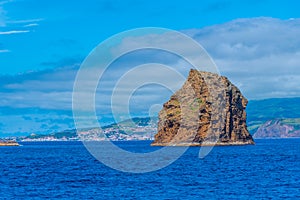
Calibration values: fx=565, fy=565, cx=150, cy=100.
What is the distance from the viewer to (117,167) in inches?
5625

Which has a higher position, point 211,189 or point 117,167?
point 117,167

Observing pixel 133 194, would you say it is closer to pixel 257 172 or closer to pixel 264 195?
pixel 264 195

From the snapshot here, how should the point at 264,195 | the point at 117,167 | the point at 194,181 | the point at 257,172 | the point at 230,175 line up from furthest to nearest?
the point at 117,167 < the point at 257,172 < the point at 230,175 < the point at 194,181 < the point at 264,195

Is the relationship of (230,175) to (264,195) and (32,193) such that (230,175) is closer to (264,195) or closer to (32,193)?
(264,195)

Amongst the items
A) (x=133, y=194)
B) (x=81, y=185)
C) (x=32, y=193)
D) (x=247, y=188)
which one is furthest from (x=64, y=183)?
(x=247, y=188)

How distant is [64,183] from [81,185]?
538 centimetres

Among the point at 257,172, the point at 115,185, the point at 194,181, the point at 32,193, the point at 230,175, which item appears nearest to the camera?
the point at 32,193

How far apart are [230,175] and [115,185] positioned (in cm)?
2999

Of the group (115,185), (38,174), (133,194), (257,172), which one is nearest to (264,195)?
(133,194)

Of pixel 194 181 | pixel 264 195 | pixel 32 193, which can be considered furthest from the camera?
pixel 194 181

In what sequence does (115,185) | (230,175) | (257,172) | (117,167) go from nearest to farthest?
(115,185) → (230,175) → (257,172) → (117,167)

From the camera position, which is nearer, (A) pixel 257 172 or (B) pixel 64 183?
(B) pixel 64 183

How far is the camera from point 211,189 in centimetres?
9131

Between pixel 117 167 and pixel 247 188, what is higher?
pixel 117 167
